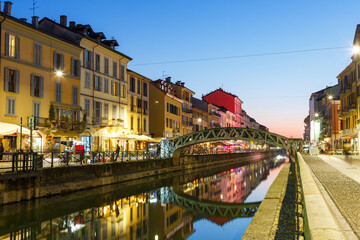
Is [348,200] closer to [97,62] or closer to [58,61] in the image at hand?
[58,61]

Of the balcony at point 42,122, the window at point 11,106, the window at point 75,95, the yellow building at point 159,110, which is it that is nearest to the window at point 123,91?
the window at point 75,95

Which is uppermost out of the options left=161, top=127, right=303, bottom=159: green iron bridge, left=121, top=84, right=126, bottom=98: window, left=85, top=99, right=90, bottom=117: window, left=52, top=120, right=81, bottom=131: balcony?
left=121, top=84, right=126, bottom=98: window

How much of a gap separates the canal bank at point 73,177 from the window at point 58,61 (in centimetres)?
1099

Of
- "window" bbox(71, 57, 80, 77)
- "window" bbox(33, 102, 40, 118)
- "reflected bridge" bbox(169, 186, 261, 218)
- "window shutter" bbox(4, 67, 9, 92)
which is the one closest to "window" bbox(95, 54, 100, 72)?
"window" bbox(71, 57, 80, 77)

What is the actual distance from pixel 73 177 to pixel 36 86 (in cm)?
1182

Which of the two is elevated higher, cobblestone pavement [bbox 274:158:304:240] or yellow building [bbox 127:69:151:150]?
yellow building [bbox 127:69:151:150]

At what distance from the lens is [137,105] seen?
4784 centimetres

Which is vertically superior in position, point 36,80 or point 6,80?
point 36,80

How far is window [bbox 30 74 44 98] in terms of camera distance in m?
29.8

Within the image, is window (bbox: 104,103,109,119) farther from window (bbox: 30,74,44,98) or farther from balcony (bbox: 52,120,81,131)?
window (bbox: 30,74,44,98)

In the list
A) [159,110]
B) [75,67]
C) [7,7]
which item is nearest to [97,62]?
[75,67]

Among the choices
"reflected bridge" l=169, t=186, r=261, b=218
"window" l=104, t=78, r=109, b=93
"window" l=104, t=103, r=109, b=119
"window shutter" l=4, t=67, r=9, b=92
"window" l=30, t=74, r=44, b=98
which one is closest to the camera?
"reflected bridge" l=169, t=186, r=261, b=218

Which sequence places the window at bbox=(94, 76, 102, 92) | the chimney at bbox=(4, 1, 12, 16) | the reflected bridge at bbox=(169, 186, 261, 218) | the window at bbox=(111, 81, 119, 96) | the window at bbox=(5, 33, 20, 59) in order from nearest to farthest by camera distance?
the reflected bridge at bbox=(169, 186, 261, 218), the window at bbox=(5, 33, 20, 59), the chimney at bbox=(4, 1, 12, 16), the window at bbox=(94, 76, 102, 92), the window at bbox=(111, 81, 119, 96)

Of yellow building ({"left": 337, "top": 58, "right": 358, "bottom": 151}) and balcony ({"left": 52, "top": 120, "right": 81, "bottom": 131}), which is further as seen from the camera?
yellow building ({"left": 337, "top": 58, "right": 358, "bottom": 151})
